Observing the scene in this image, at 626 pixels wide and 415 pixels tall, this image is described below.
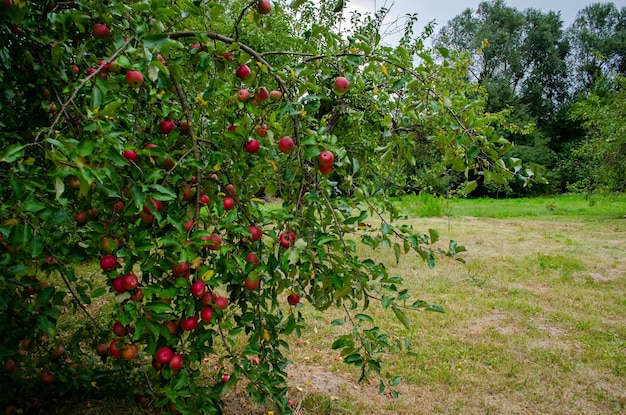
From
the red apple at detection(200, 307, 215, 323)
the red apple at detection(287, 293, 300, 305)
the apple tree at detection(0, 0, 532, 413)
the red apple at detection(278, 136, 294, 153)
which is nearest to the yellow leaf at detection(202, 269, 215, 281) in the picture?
the apple tree at detection(0, 0, 532, 413)

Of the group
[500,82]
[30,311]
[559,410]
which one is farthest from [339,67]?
[500,82]

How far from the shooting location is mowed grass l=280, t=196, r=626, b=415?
256 cm

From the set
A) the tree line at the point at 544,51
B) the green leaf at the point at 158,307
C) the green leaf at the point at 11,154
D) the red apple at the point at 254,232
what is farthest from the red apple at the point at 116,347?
the tree line at the point at 544,51

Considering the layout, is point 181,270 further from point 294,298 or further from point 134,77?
point 134,77

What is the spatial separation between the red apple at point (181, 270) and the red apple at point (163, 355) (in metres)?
0.23

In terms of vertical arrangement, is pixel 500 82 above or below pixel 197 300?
above

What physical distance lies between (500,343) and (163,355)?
2.79 m

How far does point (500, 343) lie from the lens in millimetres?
3346

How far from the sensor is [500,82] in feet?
72.2

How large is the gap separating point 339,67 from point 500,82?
75.6ft

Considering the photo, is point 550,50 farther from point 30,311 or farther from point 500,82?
point 30,311

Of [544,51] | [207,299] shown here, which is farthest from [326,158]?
[544,51]

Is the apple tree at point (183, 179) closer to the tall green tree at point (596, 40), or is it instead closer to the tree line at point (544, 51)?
the tree line at point (544, 51)

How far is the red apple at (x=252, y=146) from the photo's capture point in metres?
1.45
